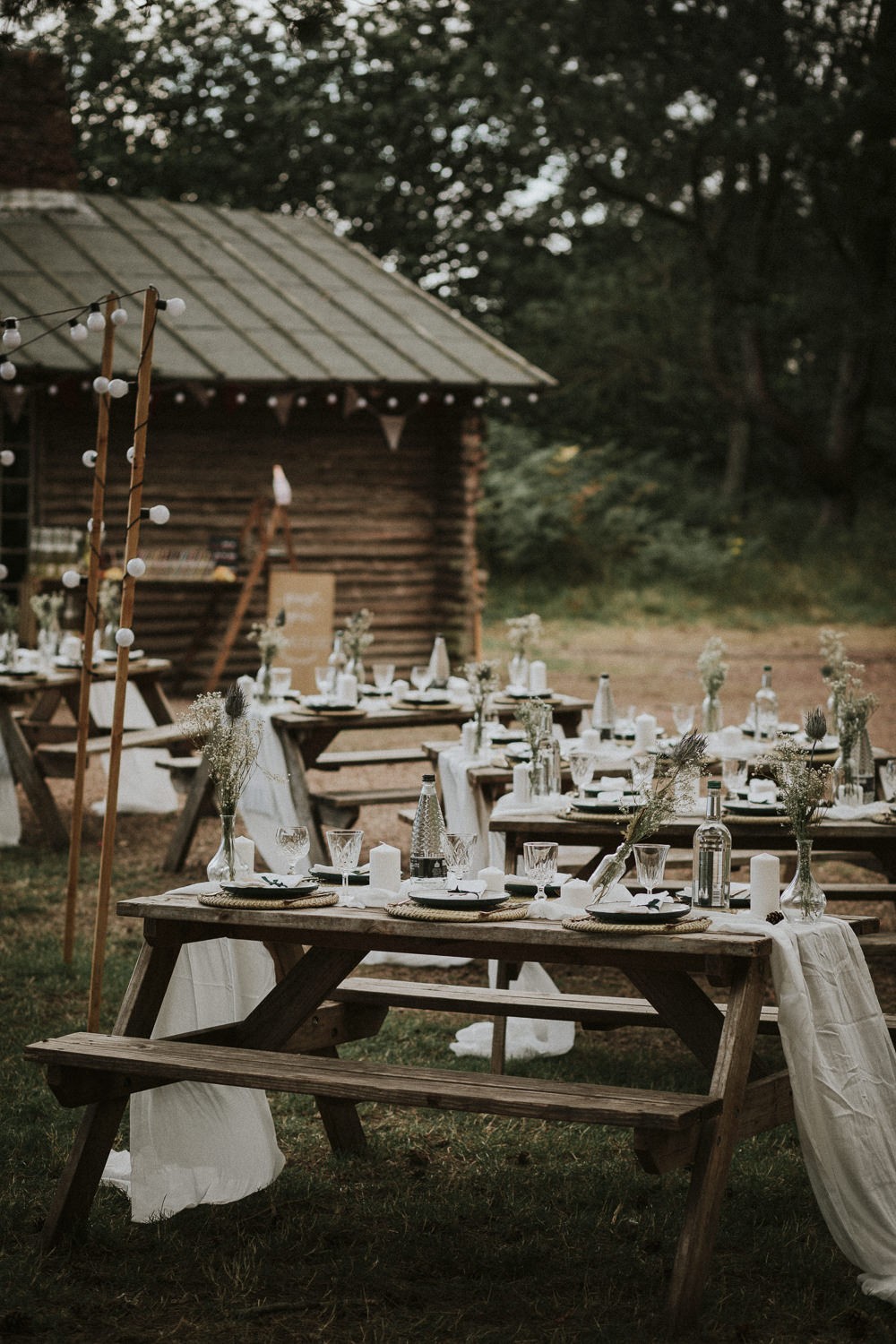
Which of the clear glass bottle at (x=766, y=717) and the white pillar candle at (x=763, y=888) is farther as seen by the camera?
the clear glass bottle at (x=766, y=717)

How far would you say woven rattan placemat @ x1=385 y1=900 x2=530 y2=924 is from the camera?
163 inches

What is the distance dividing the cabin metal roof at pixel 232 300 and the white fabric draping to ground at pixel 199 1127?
1039cm

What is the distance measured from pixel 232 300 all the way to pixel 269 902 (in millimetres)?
13150

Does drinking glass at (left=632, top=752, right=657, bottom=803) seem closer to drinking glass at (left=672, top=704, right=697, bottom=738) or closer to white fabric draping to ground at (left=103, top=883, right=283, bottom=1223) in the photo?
drinking glass at (left=672, top=704, right=697, bottom=738)

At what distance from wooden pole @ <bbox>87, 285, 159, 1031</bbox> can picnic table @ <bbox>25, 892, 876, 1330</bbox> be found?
1099 millimetres

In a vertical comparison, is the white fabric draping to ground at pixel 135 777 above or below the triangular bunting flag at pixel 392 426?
below

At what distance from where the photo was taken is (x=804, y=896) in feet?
14.3

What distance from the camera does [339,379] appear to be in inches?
604

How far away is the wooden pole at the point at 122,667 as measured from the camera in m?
5.75

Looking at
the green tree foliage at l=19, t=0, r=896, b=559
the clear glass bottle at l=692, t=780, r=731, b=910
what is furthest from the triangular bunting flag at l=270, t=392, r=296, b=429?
the green tree foliage at l=19, t=0, r=896, b=559

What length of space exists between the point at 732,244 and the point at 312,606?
725 inches

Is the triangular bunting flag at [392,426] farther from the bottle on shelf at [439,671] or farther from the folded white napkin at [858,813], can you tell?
the folded white napkin at [858,813]

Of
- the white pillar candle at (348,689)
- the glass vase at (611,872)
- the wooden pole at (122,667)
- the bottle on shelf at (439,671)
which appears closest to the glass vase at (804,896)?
the glass vase at (611,872)

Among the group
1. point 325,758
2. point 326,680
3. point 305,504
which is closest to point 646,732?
point 326,680
